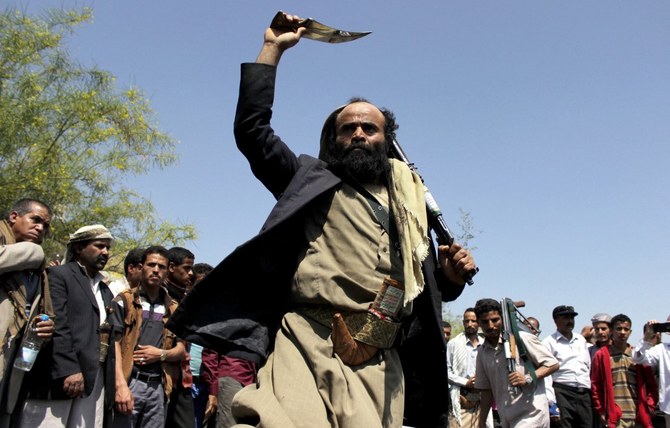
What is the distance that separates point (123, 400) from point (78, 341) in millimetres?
822

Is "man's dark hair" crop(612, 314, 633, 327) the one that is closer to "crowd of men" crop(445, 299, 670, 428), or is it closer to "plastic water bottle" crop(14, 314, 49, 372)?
"crowd of men" crop(445, 299, 670, 428)

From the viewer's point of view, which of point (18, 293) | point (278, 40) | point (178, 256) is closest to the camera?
point (278, 40)

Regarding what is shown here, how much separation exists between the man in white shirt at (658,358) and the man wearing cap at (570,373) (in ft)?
4.73

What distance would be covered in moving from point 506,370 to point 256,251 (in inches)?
235

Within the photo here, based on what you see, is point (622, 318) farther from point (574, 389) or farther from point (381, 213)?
point (381, 213)

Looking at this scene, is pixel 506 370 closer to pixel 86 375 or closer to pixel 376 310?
pixel 86 375

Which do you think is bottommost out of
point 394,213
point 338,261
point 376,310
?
point 376,310

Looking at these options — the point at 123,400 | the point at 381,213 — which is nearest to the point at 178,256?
the point at 123,400

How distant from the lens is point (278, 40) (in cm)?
337

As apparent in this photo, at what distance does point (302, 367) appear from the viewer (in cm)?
301

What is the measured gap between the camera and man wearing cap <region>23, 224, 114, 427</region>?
5070mm

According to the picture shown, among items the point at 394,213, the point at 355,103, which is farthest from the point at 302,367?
the point at 355,103

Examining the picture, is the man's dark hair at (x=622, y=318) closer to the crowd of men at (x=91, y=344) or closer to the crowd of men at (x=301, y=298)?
the crowd of men at (x=91, y=344)

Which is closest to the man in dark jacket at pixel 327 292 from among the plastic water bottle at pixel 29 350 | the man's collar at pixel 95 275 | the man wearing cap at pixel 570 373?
the plastic water bottle at pixel 29 350
